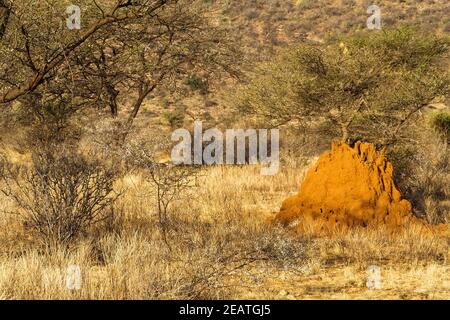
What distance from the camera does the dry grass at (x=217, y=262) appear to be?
5.46 metres

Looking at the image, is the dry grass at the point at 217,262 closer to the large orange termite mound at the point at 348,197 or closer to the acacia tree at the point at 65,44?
the large orange termite mound at the point at 348,197

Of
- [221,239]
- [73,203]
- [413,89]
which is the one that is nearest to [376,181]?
[221,239]

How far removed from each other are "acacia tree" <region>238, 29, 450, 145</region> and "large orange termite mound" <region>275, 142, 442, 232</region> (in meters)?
3.16

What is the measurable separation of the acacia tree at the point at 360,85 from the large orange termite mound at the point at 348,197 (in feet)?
10.4

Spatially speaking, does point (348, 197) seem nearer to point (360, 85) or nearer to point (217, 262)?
point (217, 262)

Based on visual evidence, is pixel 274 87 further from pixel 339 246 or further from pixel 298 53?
pixel 339 246

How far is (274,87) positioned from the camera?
13953mm

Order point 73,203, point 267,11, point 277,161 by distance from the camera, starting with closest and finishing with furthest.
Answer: point 73,203
point 277,161
point 267,11

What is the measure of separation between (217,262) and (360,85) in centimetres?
806

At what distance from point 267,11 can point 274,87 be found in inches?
1405

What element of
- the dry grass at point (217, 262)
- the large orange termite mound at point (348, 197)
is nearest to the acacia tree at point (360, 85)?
the large orange termite mound at point (348, 197)

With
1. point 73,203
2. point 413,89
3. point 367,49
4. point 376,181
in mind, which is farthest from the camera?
point 367,49

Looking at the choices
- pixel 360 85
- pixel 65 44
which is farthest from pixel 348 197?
pixel 65 44

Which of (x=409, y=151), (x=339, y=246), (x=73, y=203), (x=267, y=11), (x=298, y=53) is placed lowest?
(x=339, y=246)
